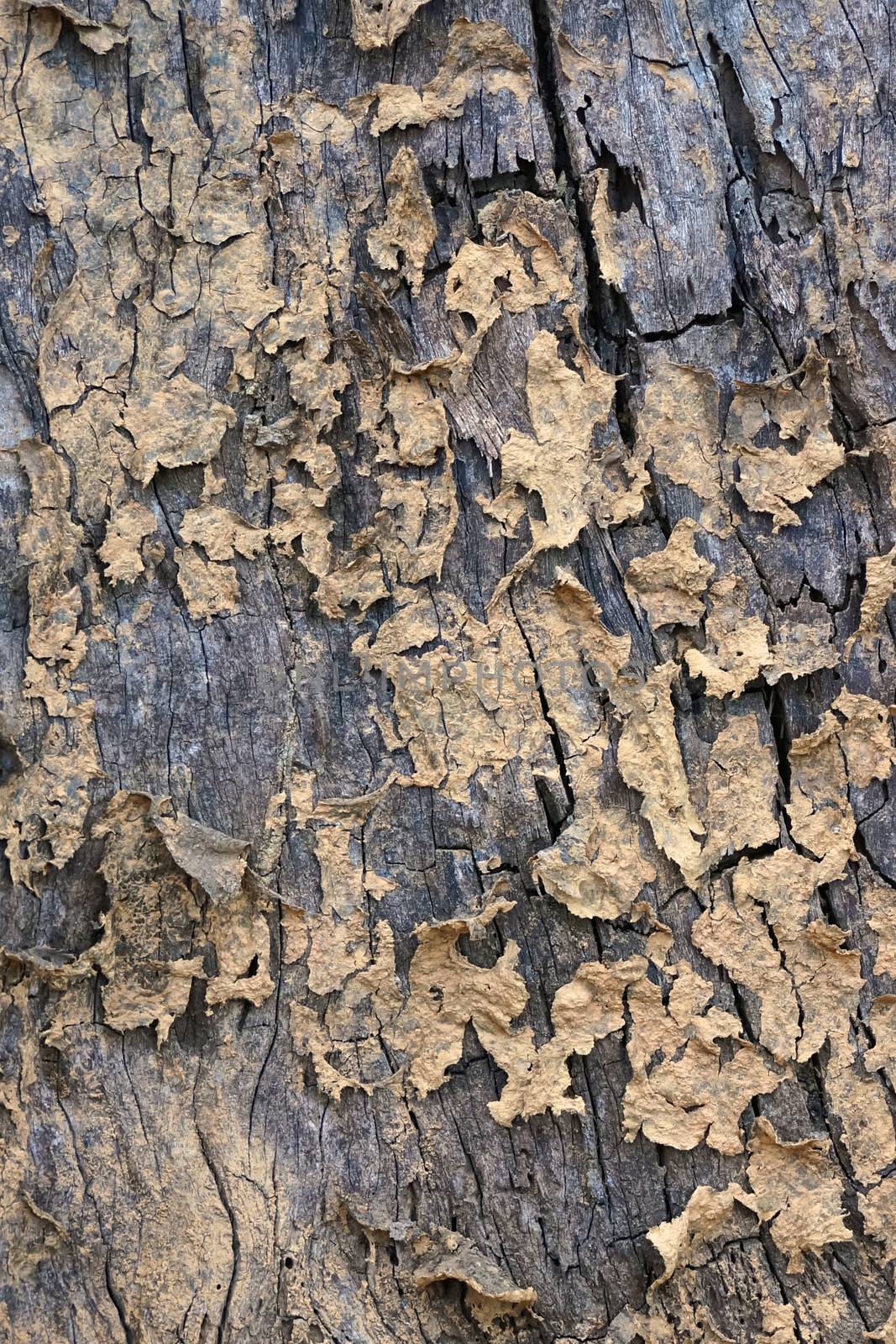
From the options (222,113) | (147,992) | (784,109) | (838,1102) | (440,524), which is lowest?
(838,1102)

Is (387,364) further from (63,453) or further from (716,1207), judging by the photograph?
(716,1207)

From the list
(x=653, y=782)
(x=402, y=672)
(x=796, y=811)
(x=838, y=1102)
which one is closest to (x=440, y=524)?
(x=402, y=672)

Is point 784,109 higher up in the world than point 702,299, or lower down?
higher up

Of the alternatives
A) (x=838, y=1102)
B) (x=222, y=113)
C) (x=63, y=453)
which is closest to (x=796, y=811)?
(x=838, y=1102)

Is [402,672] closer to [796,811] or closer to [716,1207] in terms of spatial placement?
[796,811]

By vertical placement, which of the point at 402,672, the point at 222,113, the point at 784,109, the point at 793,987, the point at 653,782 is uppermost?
the point at 222,113

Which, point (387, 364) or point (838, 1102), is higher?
point (387, 364)
